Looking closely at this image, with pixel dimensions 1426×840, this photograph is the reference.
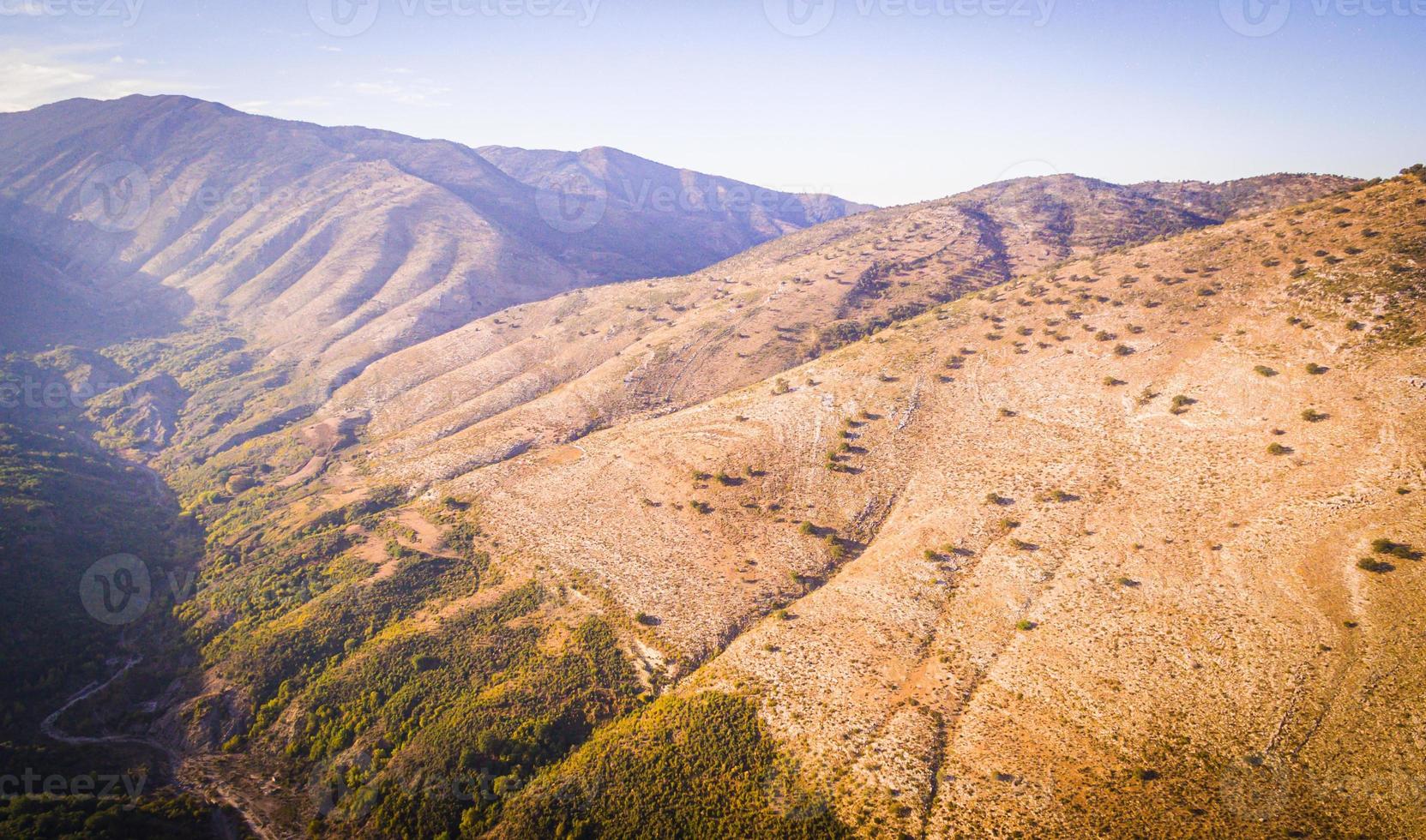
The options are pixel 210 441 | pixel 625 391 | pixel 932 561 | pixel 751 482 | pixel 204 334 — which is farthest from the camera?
pixel 204 334

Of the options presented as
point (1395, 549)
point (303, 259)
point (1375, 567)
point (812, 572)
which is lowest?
point (812, 572)

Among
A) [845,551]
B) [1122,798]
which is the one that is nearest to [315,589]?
[845,551]

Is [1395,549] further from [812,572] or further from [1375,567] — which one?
[812,572]

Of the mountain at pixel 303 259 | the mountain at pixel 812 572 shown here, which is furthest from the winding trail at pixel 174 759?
the mountain at pixel 303 259

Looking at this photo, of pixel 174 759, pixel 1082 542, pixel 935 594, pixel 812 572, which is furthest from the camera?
pixel 812 572

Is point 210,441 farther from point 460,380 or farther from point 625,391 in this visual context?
point 625,391

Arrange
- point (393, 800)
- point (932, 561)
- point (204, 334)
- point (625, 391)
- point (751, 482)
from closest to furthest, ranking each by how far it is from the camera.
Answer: point (393, 800)
point (932, 561)
point (751, 482)
point (625, 391)
point (204, 334)

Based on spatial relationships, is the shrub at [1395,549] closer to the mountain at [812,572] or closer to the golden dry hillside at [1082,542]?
the golden dry hillside at [1082,542]

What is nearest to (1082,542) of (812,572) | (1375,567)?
(1375,567)

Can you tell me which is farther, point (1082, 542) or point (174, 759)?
point (1082, 542)

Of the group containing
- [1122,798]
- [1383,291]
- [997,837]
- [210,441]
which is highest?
[1383,291]

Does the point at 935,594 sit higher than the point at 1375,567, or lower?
lower
